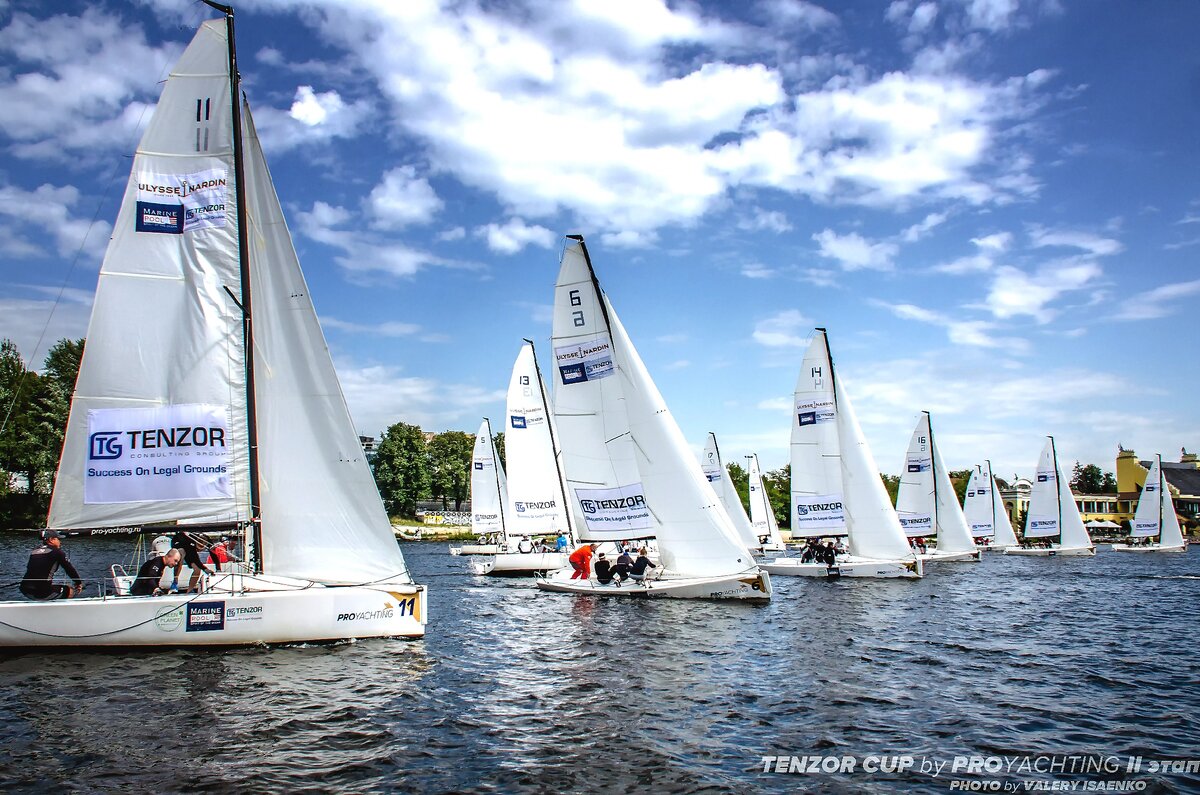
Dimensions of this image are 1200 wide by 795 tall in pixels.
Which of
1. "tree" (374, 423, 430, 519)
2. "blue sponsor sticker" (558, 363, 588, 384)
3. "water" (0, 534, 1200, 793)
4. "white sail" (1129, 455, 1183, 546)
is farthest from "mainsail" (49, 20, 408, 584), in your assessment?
"tree" (374, 423, 430, 519)

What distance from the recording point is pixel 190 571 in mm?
16031

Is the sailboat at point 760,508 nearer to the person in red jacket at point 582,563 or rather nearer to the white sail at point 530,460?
the white sail at point 530,460

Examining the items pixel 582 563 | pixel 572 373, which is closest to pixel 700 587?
pixel 582 563

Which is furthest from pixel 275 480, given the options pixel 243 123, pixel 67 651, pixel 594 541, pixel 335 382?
pixel 594 541

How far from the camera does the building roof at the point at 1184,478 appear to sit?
10994 centimetres

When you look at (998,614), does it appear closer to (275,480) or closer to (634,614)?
(634,614)

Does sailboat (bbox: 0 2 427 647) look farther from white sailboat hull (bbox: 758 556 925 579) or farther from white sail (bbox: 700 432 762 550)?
white sail (bbox: 700 432 762 550)

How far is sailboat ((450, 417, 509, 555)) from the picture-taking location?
55188mm

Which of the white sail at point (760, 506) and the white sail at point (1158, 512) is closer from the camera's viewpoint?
the white sail at point (1158, 512)

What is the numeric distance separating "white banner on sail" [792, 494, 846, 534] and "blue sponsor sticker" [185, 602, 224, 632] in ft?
87.1

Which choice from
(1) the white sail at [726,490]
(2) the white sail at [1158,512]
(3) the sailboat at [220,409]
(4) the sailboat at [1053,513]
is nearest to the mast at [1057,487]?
(4) the sailboat at [1053,513]

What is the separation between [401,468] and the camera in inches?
3999

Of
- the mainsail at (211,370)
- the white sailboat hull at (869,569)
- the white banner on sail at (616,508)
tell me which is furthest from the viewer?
the white sailboat hull at (869,569)

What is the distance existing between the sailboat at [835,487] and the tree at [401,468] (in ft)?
238
